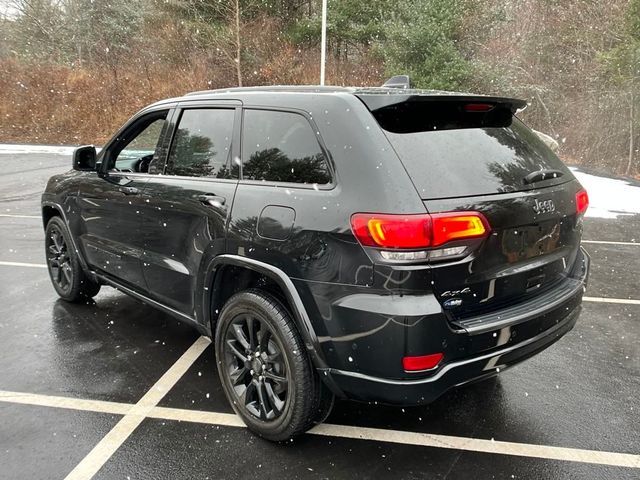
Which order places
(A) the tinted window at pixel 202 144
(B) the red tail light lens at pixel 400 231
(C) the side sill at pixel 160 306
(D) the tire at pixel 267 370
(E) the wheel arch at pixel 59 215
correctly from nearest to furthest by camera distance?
(B) the red tail light lens at pixel 400 231 → (D) the tire at pixel 267 370 → (A) the tinted window at pixel 202 144 → (C) the side sill at pixel 160 306 → (E) the wheel arch at pixel 59 215

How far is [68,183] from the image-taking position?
446 centimetres

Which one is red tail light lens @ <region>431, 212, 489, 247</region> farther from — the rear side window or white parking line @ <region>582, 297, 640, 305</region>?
white parking line @ <region>582, 297, 640, 305</region>

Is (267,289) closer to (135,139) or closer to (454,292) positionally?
(454,292)

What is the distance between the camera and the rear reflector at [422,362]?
2201 millimetres

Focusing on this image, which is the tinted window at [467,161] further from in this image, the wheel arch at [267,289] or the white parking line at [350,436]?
the white parking line at [350,436]

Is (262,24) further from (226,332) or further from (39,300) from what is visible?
(226,332)

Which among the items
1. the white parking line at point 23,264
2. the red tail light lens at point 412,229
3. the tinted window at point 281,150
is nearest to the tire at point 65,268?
the white parking line at point 23,264

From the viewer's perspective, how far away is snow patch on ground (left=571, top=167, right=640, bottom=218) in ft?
29.2

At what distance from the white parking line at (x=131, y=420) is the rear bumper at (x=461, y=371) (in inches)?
49.0

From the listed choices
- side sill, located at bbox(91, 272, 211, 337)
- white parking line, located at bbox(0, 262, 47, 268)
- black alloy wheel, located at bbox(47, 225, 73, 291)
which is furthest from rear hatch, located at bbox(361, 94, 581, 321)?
white parking line, located at bbox(0, 262, 47, 268)

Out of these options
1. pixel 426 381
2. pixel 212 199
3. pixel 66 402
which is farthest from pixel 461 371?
pixel 66 402

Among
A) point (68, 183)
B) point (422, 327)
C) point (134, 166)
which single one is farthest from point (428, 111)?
point (68, 183)

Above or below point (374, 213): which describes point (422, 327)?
below

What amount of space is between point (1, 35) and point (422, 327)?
38.8m
